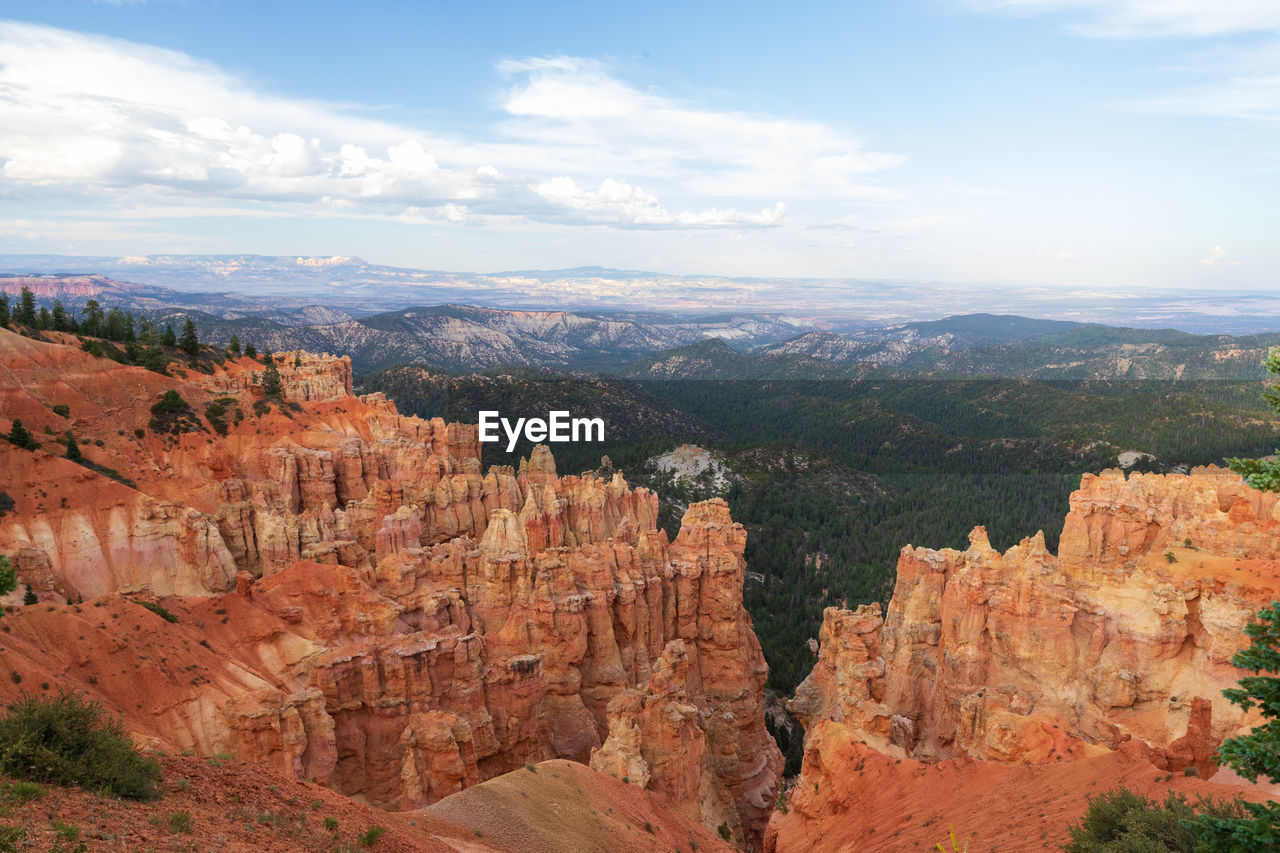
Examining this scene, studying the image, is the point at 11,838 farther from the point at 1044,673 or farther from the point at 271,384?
the point at 271,384

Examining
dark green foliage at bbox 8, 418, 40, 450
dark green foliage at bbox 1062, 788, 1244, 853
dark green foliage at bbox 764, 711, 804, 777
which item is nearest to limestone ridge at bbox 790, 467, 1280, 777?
dark green foliage at bbox 1062, 788, 1244, 853

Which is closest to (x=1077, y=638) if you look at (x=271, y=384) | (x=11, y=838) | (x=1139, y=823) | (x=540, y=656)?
(x=1139, y=823)

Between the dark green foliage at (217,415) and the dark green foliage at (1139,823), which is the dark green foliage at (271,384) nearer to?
the dark green foliage at (217,415)

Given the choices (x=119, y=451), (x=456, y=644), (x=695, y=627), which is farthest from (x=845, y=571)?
(x=119, y=451)

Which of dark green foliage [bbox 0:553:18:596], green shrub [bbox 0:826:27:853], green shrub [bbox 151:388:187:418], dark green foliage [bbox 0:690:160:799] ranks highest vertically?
green shrub [bbox 151:388:187:418]

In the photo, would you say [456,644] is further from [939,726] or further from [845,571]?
[845,571]

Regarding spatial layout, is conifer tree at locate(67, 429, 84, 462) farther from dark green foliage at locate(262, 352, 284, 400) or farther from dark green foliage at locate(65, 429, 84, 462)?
dark green foliage at locate(262, 352, 284, 400)

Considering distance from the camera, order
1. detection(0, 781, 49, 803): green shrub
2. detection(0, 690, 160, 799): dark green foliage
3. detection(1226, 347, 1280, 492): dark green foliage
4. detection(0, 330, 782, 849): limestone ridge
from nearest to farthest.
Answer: detection(0, 781, 49, 803): green shrub < detection(1226, 347, 1280, 492): dark green foliage < detection(0, 690, 160, 799): dark green foliage < detection(0, 330, 782, 849): limestone ridge

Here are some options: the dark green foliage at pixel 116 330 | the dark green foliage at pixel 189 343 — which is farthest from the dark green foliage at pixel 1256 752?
the dark green foliage at pixel 116 330
